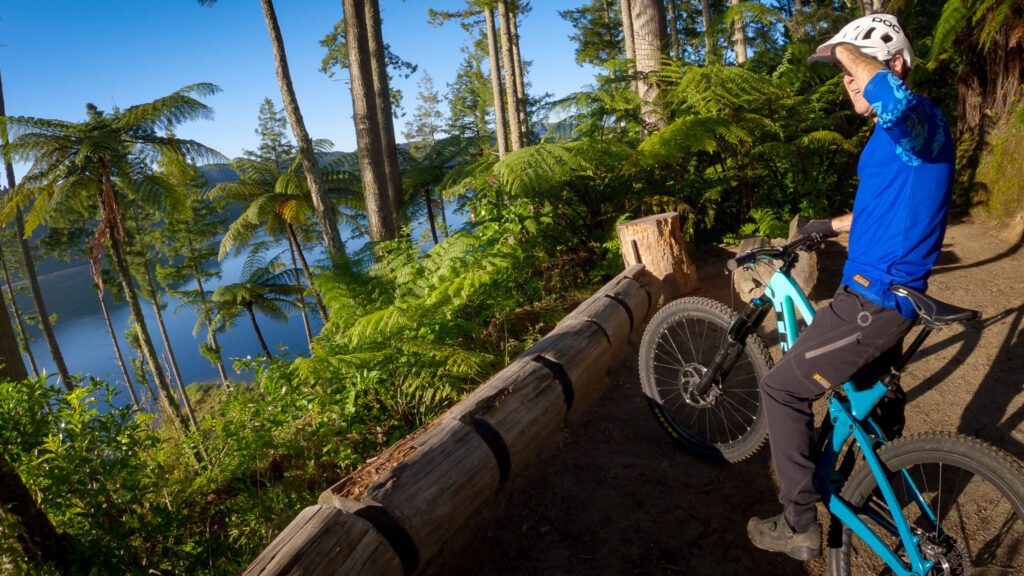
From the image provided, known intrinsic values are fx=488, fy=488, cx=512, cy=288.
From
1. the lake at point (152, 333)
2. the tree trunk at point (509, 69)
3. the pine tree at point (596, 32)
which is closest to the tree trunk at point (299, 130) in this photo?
the tree trunk at point (509, 69)

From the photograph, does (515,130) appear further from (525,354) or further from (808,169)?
(525,354)

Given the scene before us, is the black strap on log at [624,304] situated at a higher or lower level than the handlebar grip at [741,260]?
lower

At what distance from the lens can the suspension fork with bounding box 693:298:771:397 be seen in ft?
9.36

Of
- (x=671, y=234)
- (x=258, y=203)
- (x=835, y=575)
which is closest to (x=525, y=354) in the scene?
(x=835, y=575)

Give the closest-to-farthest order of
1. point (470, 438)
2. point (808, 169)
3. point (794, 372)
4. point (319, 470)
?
1. point (794, 372)
2. point (470, 438)
3. point (319, 470)
4. point (808, 169)

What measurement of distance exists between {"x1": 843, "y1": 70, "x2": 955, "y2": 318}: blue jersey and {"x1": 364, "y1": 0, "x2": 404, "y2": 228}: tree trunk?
9.51 metres

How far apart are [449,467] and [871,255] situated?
221 centimetres

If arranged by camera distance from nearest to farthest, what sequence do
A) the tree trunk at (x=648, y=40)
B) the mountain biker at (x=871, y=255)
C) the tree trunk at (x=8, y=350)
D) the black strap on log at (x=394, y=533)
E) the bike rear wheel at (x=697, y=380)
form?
the mountain biker at (x=871, y=255)
the black strap on log at (x=394, y=533)
the bike rear wheel at (x=697, y=380)
the tree trunk at (x=8, y=350)
the tree trunk at (x=648, y=40)

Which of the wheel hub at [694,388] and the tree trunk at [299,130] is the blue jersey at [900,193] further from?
the tree trunk at [299,130]

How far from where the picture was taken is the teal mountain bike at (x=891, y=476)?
181 cm

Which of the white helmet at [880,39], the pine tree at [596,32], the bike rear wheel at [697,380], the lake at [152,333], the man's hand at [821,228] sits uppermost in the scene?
the pine tree at [596,32]

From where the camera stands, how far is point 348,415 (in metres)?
3.62

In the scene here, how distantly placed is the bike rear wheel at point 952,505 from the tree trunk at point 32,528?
12.7ft

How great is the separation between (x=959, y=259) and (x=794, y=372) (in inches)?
201
